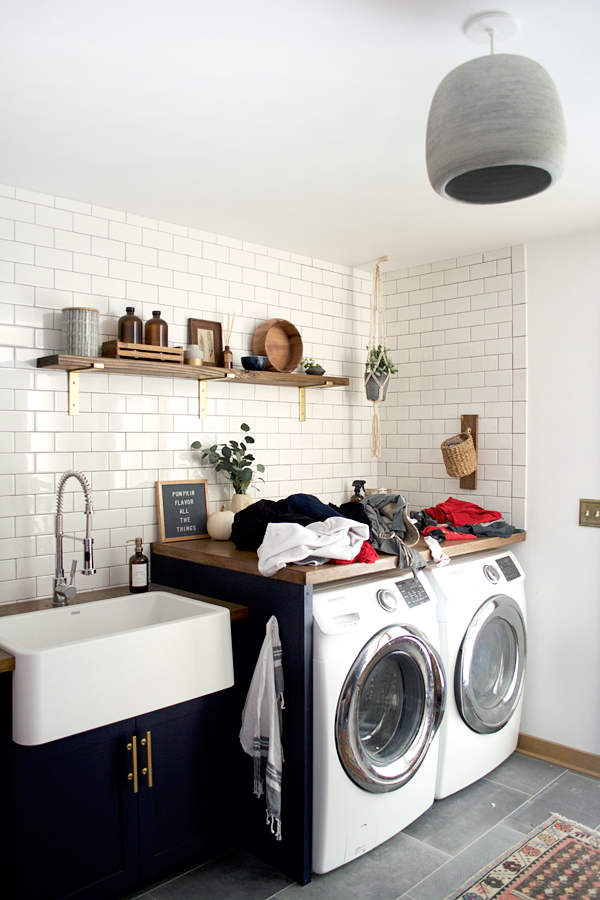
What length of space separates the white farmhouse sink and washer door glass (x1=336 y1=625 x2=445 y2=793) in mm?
474

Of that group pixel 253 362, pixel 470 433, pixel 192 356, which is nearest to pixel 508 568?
pixel 470 433

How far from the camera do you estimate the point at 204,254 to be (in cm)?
327

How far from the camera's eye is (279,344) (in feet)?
11.6

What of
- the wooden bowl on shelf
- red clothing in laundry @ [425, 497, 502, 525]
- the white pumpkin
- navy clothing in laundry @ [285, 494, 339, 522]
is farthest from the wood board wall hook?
the white pumpkin

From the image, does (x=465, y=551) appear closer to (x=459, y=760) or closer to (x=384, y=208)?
(x=459, y=760)

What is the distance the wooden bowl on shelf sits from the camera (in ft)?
11.3

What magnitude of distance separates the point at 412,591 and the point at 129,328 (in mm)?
1606

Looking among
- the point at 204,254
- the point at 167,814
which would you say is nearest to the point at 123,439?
the point at 204,254

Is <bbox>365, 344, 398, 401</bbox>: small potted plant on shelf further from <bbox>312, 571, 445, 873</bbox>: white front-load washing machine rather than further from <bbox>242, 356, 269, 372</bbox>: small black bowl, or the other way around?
<bbox>312, 571, 445, 873</bbox>: white front-load washing machine

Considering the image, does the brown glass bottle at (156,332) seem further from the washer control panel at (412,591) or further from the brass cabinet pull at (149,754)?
the brass cabinet pull at (149,754)

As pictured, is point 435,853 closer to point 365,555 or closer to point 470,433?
point 365,555

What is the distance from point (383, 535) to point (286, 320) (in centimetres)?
143

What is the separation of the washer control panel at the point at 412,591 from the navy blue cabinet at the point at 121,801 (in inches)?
30.9

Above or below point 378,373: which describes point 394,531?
below
